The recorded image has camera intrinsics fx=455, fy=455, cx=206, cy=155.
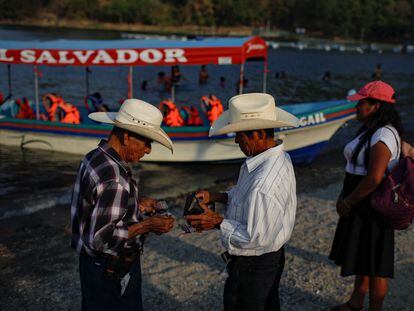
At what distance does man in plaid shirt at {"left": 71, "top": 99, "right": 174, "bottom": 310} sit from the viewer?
2600 millimetres

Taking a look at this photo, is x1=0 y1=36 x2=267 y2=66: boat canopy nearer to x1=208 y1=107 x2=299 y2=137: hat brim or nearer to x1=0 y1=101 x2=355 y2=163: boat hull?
x1=0 y1=101 x2=355 y2=163: boat hull

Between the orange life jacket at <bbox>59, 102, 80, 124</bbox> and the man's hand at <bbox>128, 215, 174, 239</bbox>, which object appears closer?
the man's hand at <bbox>128, 215, 174, 239</bbox>

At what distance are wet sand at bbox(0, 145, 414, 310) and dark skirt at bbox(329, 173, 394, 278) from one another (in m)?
0.95

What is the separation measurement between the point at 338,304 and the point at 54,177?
313 inches

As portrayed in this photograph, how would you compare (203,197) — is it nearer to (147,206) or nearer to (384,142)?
(147,206)

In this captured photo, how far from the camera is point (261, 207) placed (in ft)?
8.37

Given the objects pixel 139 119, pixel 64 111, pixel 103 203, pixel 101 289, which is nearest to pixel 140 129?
pixel 139 119

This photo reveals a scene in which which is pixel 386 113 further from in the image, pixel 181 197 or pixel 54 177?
pixel 54 177

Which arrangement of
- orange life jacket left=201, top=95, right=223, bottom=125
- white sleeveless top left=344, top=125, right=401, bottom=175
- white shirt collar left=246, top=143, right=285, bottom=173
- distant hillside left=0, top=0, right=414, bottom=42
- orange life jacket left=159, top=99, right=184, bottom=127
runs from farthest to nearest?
1. distant hillside left=0, top=0, right=414, bottom=42
2. orange life jacket left=201, top=95, right=223, bottom=125
3. orange life jacket left=159, top=99, right=184, bottom=127
4. white sleeveless top left=344, top=125, right=401, bottom=175
5. white shirt collar left=246, top=143, right=285, bottom=173

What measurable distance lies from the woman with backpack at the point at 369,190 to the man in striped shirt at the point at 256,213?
105cm

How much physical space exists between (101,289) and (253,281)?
36.9 inches

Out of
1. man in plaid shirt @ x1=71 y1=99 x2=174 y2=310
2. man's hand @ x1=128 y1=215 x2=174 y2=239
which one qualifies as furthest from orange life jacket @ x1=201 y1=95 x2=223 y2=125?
man's hand @ x1=128 y1=215 x2=174 y2=239

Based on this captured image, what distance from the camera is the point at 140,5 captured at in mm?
103312

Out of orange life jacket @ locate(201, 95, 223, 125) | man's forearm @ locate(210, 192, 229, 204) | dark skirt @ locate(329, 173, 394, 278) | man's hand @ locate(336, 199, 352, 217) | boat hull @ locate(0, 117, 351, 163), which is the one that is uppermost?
man's forearm @ locate(210, 192, 229, 204)
